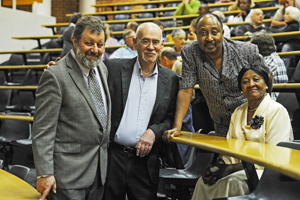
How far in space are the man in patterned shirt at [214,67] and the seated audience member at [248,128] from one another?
11cm

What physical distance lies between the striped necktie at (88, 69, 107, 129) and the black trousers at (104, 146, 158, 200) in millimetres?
275

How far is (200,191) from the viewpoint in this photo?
2.14m

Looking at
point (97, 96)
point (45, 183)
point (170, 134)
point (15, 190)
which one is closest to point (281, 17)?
point (170, 134)

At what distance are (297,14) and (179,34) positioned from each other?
1787 millimetres

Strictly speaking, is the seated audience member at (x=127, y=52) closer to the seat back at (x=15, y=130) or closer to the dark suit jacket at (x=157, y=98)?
the seat back at (x=15, y=130)

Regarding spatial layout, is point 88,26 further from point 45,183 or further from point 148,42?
point 45,183

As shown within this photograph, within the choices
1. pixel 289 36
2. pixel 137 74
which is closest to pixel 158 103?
pixel 137 74

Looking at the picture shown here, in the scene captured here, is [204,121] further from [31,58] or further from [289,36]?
[31,58]

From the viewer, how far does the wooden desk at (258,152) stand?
50.4 inches

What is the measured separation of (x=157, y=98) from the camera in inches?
85.8

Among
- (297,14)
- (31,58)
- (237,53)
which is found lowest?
(31,58)

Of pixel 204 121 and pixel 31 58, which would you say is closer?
pixel 204 121

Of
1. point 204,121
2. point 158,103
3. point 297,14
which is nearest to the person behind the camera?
point 158,103

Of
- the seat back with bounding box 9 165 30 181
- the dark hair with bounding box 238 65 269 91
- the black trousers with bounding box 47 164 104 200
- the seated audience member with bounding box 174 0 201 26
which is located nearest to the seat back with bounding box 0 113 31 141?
the seat back with bounding box 9 165 30 181
